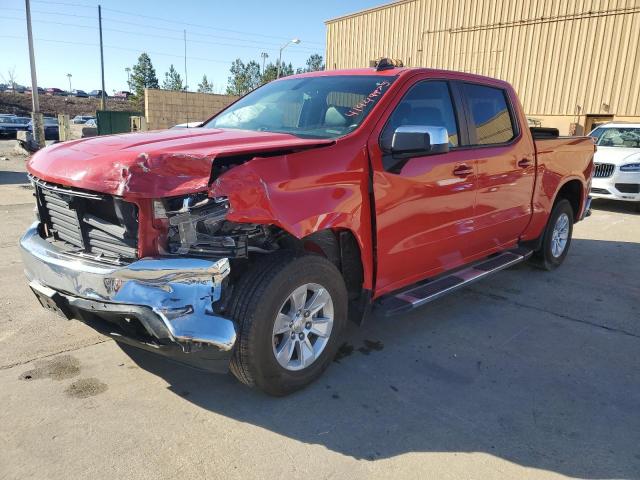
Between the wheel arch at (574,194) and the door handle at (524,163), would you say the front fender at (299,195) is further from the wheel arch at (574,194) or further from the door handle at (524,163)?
the wheel arch at (574,194)

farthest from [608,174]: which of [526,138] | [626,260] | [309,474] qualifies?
[309,474]

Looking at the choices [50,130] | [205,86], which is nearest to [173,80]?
[205,86]

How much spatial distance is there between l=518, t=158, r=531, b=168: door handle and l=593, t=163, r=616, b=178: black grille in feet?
21.3

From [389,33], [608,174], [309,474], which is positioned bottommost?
[309,474]

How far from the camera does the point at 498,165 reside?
14.4 feet

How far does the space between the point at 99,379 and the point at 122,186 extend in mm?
1448

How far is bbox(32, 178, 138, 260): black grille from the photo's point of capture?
2.62 m

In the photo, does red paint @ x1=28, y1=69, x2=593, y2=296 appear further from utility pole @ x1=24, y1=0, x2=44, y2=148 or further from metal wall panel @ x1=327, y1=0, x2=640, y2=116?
metal wall panel @ x1=327, y1=0, x2=640, y2=116

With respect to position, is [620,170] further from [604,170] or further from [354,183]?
[354,183]

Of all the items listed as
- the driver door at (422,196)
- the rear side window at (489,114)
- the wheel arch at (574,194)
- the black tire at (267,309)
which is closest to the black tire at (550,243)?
the wheel arch at (574,194)

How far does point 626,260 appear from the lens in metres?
6.54

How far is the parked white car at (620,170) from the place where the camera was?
9859mm

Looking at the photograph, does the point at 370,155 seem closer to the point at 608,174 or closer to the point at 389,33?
the point at 608,174

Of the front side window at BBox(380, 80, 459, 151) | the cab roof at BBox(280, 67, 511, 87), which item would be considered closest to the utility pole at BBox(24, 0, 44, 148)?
the cab roof at BBox(280, 67, 511, 87)
